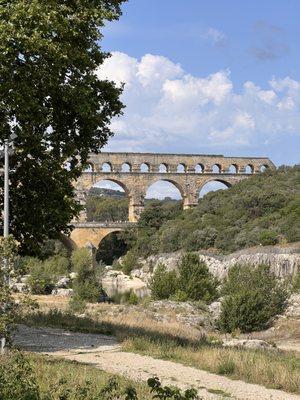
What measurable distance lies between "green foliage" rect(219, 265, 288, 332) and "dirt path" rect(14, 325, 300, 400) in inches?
471

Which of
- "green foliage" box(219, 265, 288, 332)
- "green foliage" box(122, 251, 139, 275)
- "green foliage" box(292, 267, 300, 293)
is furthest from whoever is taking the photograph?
"green foliage" box(122, 251, 139, 275)

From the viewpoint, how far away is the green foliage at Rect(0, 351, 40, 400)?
6855 millimetres

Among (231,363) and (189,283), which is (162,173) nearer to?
(189,283)

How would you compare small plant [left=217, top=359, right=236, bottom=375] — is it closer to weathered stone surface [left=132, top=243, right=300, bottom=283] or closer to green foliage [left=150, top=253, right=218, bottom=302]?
green foliage [left=150, top=253, right=218, bottom=302]

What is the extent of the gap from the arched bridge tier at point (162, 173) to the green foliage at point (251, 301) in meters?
40.6

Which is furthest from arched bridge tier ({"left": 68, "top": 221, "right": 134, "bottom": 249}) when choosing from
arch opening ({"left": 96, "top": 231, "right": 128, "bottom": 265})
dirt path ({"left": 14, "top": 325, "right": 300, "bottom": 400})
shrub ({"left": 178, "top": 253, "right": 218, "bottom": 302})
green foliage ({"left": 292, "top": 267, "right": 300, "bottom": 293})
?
dirt path ({"left": 14, "top": 325, "right": 300, "bottom": 400})

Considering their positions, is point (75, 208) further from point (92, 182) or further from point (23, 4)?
point (92, 182)

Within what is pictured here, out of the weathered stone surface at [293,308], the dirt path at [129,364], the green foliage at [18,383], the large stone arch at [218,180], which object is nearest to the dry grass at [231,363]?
the dirt path at [129,364]

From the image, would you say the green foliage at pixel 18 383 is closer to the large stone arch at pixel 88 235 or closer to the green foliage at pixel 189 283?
the green foliage at pixel 189 283

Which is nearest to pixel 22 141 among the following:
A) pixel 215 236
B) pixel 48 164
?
pixel 48 164

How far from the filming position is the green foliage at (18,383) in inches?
270

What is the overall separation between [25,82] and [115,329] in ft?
27.9

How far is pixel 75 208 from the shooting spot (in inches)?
540

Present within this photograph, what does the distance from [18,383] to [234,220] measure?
169ft
